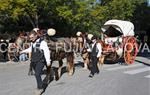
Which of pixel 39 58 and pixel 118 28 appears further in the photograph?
pixel 118 28

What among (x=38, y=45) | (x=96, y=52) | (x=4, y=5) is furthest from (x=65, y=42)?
(x=4, y=5)

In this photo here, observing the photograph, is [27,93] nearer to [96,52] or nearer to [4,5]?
[96,52]

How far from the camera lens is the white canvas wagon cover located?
23.5 meters

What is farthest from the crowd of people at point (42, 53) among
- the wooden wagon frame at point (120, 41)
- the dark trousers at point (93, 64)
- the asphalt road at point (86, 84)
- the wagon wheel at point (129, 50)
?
the wagon wheel at point (129, 50)

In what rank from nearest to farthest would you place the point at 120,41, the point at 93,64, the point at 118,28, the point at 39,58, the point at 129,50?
the point at 39,58 → the point at 93,64 → the point at 129,50 → the point at 120,41 → the point at 118,28

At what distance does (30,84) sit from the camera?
1341 centimetres

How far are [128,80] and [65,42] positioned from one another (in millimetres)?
3073

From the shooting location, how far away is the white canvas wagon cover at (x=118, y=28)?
23.5m

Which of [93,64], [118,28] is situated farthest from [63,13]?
[93,64]

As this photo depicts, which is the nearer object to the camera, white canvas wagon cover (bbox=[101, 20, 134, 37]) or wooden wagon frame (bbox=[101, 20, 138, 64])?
wooden wagon frame (bbox=[101, 20, 138, 64])

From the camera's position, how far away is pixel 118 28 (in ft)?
78.5

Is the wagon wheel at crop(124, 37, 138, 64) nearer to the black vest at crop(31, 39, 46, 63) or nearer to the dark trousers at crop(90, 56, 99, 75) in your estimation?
the dark trousers at crop(90, 56, 99, 75)

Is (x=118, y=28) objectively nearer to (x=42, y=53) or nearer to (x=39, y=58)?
(x=42, y=53)

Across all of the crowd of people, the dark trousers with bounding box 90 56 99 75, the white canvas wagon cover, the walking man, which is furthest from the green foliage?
the walking man
